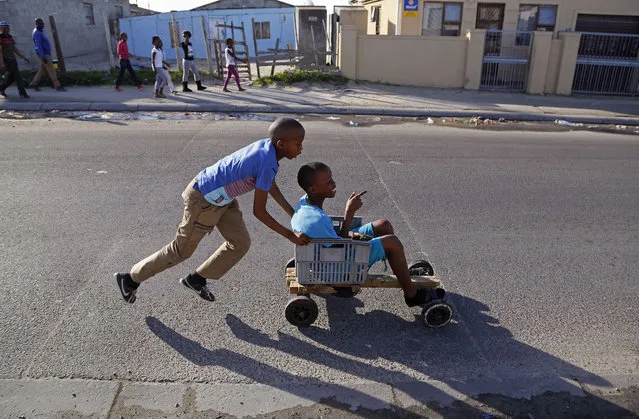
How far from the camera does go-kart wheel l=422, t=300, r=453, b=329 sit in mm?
3434

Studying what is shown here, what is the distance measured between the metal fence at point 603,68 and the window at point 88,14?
2326cm

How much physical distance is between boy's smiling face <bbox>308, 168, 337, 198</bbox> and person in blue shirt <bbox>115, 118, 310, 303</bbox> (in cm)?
22

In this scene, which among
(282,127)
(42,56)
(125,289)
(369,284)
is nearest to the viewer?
(282,127)

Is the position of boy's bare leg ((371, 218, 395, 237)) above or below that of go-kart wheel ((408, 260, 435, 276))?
above

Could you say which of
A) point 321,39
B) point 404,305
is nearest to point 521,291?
point 404,305

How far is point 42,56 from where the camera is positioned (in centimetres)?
1320

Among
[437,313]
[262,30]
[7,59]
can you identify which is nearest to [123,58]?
[7,59]

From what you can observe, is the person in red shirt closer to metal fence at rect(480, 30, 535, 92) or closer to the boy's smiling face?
metal fence at rect(480, 30, 535, 92)

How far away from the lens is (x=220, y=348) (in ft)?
10.7

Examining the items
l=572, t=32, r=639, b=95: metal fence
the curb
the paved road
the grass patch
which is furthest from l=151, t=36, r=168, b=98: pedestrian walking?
l=572, t=32, r=639, b=95: metal fence

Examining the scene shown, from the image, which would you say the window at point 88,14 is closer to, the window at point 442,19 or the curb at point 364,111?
the curb at point 364,111

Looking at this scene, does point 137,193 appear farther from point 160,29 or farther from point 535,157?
point 160,29

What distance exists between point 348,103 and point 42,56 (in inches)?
325

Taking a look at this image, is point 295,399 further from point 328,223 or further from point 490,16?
point 490,16
